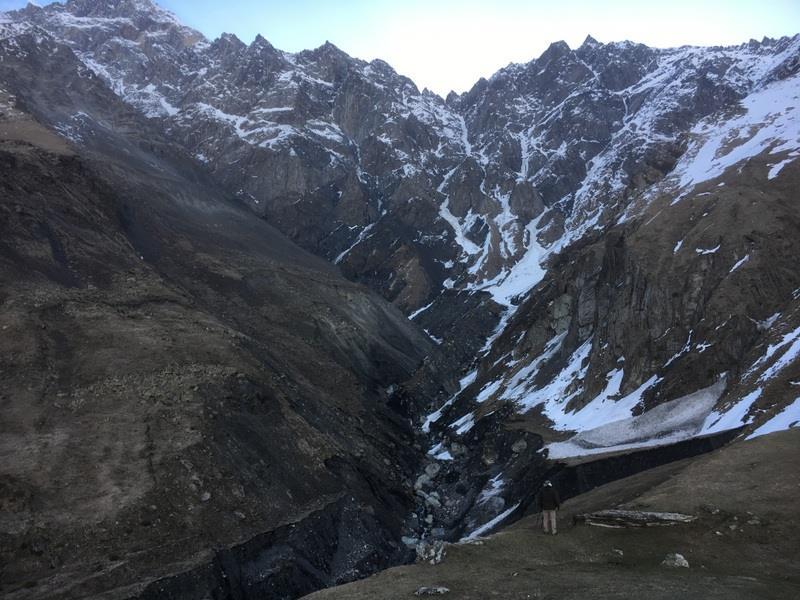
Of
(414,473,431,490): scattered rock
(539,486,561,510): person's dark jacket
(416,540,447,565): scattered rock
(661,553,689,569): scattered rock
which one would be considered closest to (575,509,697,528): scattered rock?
(539,486,561,510): person's dark jacket

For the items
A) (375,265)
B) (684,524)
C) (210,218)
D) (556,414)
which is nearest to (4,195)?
(210,218)

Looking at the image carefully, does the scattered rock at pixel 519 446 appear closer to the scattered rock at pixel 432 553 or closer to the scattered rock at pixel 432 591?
the scattered rock at pixel 432 553

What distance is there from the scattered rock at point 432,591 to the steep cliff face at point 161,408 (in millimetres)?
20861

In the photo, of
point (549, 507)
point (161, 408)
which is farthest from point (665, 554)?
point (161, 408)

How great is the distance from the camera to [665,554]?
19.2 metres

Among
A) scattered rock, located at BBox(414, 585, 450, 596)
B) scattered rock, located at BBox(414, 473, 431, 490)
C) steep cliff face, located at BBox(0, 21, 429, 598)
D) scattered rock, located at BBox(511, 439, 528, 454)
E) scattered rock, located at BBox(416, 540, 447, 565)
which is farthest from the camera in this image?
scattered rock, located at BBox(414, 473, 431, 490)

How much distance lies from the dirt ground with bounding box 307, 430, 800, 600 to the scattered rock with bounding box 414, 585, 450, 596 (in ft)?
0.92

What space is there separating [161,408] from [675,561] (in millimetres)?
39691

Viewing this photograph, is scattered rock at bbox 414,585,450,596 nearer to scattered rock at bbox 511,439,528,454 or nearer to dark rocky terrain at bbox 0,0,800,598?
dark rocky terrain at bbox 0,0,800,598

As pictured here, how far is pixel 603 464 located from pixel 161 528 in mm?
29692

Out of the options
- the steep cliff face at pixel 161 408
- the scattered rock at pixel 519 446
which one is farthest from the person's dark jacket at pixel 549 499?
the scattered rock at pixel 519 446

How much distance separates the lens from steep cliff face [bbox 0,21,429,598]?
36.2 metres

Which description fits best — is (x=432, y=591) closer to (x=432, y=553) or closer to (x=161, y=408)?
(x=432, y=553)

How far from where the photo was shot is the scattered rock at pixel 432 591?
17.1 m
